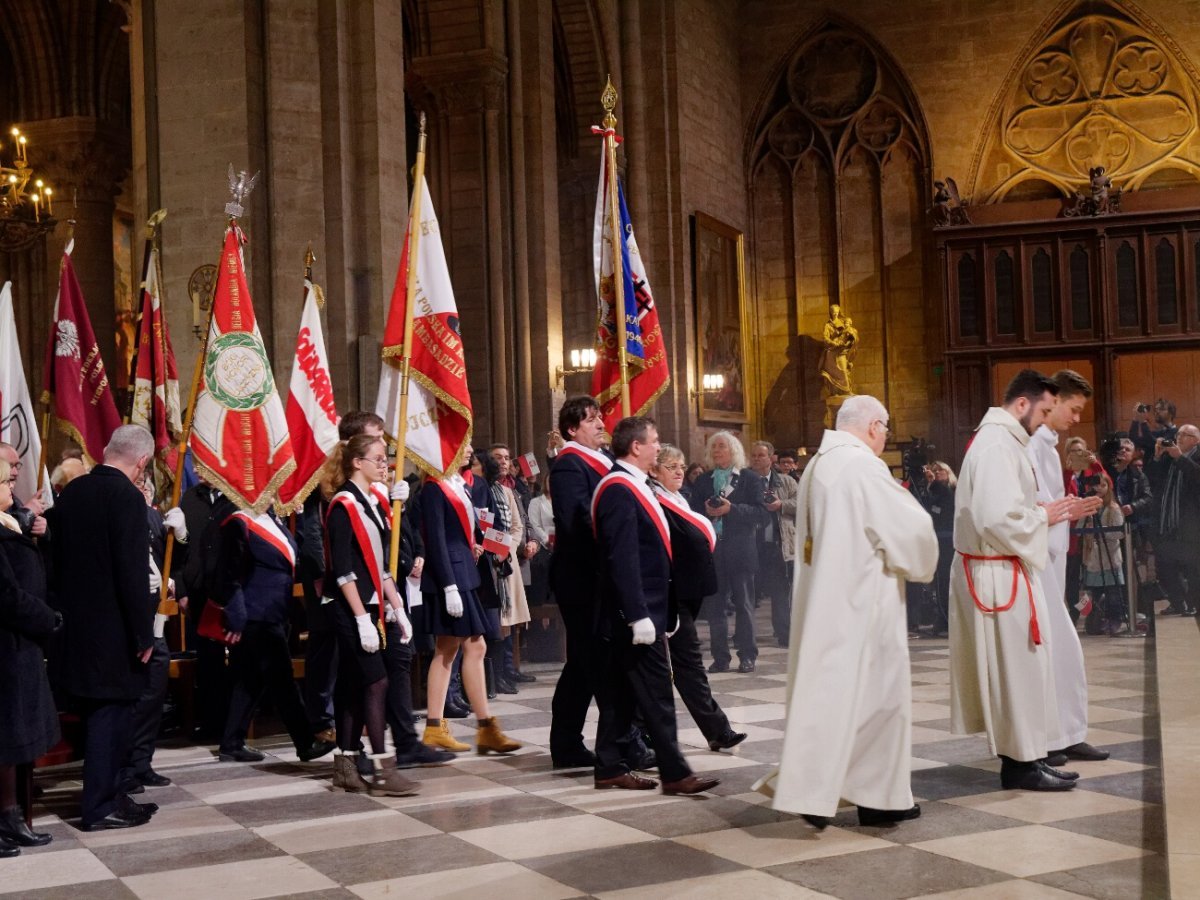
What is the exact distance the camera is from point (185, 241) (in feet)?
40.0

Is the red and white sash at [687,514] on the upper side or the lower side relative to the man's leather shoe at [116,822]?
upper

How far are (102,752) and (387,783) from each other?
3.96 feet

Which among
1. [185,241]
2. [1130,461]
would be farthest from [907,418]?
[185,241]

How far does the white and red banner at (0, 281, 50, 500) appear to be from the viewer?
812 cm

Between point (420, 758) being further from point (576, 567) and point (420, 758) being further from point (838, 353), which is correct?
point (838, 353)

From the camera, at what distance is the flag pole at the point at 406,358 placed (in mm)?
7074

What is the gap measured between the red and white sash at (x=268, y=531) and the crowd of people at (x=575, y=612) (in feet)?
0.05

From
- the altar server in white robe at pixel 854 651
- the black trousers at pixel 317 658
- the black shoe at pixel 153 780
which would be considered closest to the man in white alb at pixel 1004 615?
the altar server in white robe at pixel 854 651

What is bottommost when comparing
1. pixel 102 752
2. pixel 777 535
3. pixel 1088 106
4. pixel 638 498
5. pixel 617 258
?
pixel 102 752

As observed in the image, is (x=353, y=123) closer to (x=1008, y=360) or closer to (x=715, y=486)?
(x=715, y=486)

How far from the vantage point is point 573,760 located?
707 centimetres

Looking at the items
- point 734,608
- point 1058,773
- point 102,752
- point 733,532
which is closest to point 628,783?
point 1058,773

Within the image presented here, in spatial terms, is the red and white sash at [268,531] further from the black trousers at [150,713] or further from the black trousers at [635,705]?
the black trousers at [635,705]

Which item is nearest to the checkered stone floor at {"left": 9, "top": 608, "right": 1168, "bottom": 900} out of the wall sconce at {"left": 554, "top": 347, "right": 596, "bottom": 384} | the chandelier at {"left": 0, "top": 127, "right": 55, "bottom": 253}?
the chandelier at {"left": 0, "top": 127, "right": 55, "bottom": 253}
